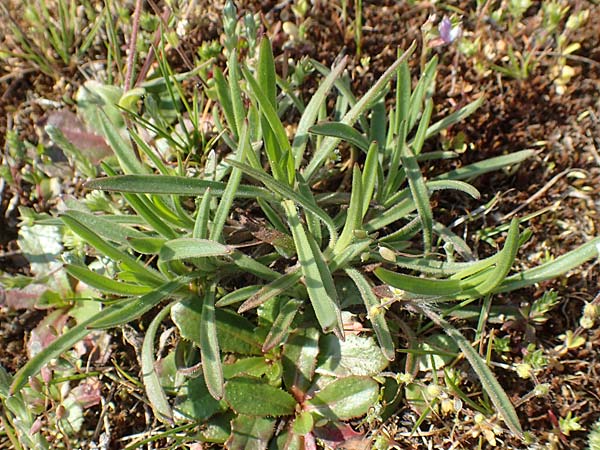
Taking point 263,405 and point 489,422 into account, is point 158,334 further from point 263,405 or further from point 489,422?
point 489,422

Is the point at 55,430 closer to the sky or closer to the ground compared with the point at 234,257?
closer to the ground

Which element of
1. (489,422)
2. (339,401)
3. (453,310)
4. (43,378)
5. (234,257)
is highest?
(234,257)

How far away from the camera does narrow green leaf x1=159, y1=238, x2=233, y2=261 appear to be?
1523mm

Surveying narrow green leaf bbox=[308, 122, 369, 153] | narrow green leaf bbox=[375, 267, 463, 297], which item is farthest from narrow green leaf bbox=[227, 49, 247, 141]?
narrow green leaf bbox=[375, 267, 463, 297]

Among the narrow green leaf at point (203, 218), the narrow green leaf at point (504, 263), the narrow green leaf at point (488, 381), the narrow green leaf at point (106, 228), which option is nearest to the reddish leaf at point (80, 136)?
the narrow green leaf at point (106, 228)

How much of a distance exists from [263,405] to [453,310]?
650mm

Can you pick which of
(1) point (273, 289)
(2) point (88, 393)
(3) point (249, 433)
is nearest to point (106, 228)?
(1) point (273, 289)

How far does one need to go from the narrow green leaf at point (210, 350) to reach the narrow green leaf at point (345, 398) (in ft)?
1.21

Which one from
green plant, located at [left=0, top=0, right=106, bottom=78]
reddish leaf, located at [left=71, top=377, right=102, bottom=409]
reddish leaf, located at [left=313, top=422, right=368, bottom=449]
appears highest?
green plant, located at [left=0, top=0, right=106, bottom=78]

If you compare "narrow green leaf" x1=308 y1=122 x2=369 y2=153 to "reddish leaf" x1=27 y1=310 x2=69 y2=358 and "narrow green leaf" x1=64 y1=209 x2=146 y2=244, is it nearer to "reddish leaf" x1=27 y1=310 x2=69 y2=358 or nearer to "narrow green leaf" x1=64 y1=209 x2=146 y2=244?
"narrow green leaf" x1=64 y1=209 x2=146 y2=244

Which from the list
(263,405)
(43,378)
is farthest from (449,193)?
(43,378)

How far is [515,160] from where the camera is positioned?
1957 mm

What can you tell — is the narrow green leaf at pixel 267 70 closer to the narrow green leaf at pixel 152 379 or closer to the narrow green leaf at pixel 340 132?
the narrow green leaf at pixel 340 132

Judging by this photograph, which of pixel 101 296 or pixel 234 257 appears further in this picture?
pixel 101 296
